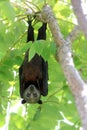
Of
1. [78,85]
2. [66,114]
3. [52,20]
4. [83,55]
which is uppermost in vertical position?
[52,20]

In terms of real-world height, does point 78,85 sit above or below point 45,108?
above

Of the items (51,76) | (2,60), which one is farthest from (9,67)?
(51,76)

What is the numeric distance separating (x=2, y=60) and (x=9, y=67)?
4.9 inches

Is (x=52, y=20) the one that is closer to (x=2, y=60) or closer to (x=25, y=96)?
(x=2, y=60)

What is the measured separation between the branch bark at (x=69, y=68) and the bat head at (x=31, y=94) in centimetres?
113

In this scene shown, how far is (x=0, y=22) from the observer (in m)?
3.20

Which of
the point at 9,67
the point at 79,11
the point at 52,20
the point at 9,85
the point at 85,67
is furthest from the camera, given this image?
the point at 9,85

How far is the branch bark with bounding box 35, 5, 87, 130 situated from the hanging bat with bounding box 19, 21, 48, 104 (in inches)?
19.9

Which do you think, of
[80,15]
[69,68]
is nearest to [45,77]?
[69,68]

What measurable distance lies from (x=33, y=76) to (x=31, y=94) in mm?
226

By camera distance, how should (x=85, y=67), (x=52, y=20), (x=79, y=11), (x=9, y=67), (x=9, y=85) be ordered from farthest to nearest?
(x=9, y=85), (x=9, y=67), (x=85, y=67), (x=52, y=20), (x=79, y=11)

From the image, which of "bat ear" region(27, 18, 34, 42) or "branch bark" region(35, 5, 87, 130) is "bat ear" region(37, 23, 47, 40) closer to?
"bat ear" region(27, 18, 34, 42)

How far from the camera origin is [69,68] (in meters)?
2.33

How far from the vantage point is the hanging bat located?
361 cm
